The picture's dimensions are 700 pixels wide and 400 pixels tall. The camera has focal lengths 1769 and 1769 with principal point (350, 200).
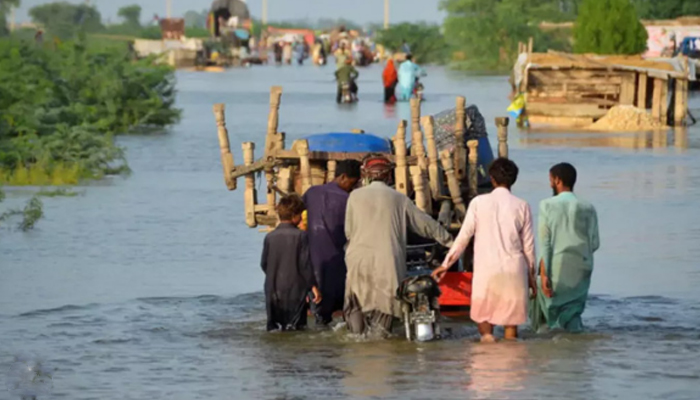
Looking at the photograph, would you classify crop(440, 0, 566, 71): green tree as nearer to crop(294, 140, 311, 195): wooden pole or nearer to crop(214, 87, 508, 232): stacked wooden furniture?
crop(214, 87, 508, 232): stacked wooden furniture

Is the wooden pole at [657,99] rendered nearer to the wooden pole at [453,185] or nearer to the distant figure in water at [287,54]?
the wooden pole at [453,185]

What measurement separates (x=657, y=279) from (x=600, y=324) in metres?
2.15

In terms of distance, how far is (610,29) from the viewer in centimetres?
4066

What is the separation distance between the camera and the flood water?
976cm

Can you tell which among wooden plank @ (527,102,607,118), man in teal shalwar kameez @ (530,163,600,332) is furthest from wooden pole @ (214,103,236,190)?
wooden plank @ (527,102,607,118)

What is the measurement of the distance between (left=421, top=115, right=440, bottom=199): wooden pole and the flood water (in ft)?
3.17

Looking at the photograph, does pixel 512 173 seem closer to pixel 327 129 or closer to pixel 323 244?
pixel 323 244

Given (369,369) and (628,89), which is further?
(628,89)

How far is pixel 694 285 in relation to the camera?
44.5 feet

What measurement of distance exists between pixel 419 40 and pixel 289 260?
81380 mm

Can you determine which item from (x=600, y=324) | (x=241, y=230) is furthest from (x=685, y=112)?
(x=600, y=324)

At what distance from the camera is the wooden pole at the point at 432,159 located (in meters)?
11.6

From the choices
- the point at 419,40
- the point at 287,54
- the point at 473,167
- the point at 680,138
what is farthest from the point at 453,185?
the point at 419,40

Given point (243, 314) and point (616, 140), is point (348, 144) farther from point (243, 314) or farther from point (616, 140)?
point (616, 140)
